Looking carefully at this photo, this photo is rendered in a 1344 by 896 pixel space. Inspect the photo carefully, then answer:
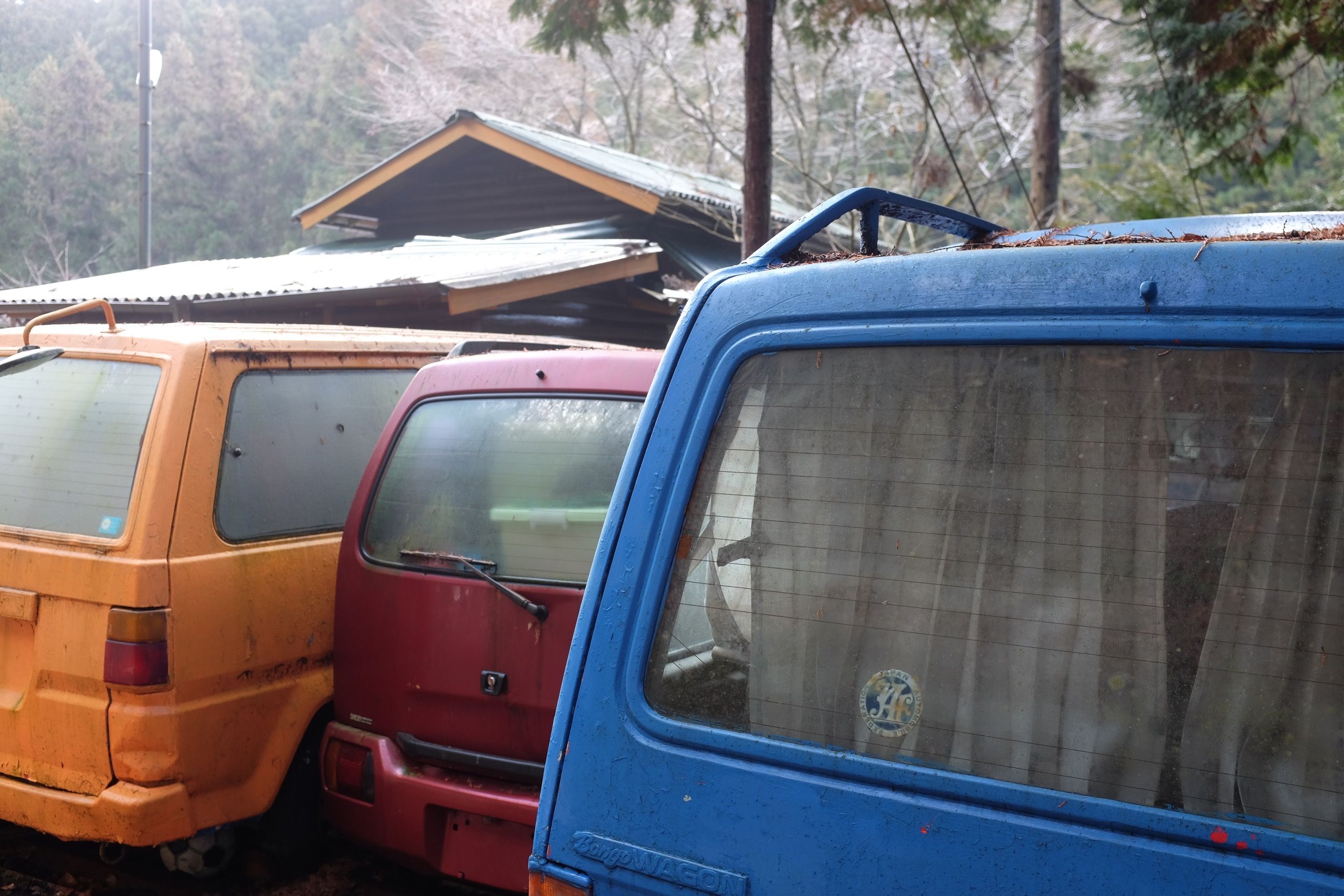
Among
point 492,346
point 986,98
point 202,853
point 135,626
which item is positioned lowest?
point 202,853

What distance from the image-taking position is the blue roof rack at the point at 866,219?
1740 millimetres

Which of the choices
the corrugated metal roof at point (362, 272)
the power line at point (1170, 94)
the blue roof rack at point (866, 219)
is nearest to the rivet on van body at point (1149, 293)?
the blue roof rack at point (866, 219)

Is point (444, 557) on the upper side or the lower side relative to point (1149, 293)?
lower

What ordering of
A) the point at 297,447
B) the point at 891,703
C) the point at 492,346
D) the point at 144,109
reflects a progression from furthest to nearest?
1. the point at 144,109
2. the point at 492,346
3. the point at 297,447
4. the point at 891,703

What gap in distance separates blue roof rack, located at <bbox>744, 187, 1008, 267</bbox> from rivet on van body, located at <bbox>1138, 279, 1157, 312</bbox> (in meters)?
0.49

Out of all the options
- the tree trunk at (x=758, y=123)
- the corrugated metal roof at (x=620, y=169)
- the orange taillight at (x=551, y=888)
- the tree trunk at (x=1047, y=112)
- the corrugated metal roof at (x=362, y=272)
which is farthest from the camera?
the corrugated metal roof at (x=620, y=169)

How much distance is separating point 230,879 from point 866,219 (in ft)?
10.2

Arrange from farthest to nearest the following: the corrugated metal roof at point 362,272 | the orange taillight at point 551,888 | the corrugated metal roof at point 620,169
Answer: the corrugated metal roof at point 620,169 < the corrugated metal roof at point 362,272 < the orange taillight at point 551,888

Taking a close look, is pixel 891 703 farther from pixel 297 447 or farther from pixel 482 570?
pixel 297 447

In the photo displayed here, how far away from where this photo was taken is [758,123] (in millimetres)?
7188

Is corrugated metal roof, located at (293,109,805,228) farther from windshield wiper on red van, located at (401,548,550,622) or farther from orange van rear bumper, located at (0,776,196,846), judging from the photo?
orange van rear bumper, located at (0,776,196,846)

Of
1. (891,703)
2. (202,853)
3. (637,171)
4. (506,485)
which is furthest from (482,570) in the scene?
(637,171)

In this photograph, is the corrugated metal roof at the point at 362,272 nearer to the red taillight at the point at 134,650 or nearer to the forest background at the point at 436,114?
the forest background at the point at 436,114

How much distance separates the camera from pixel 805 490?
161cm
